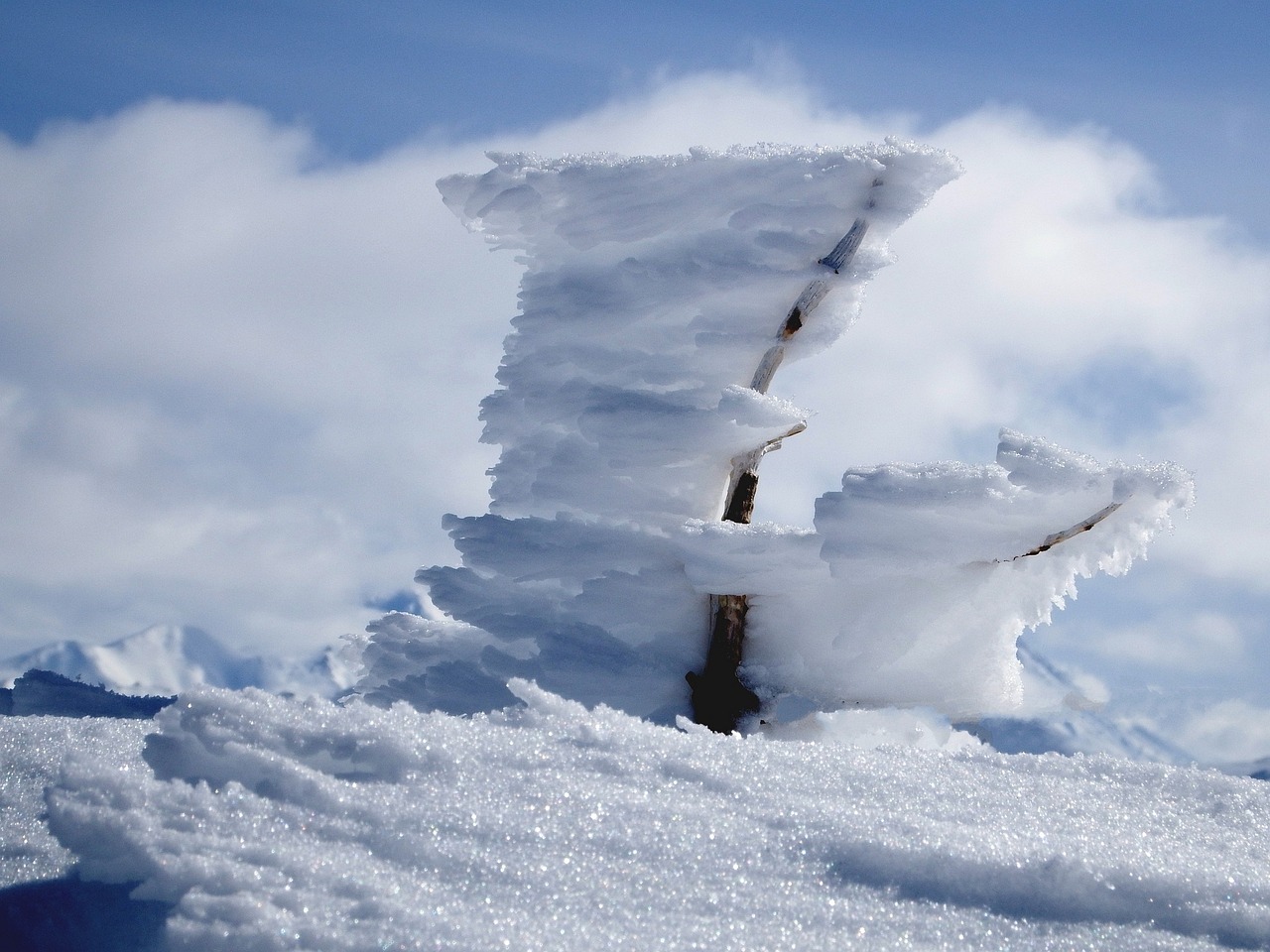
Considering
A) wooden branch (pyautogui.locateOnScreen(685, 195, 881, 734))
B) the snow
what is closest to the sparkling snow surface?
the snow

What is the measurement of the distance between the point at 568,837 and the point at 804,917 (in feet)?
1.94

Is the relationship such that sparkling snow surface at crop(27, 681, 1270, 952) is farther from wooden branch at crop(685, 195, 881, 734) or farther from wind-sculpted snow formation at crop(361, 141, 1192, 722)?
wooden branch at crop(685, 195, 881, 734)

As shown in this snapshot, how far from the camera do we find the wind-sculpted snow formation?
642cm

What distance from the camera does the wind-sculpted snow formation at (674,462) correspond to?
6.42 metres

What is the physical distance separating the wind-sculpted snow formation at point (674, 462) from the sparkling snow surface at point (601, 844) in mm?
3228

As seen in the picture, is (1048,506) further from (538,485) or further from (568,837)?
(568,837)

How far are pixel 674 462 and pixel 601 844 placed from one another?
4704mm

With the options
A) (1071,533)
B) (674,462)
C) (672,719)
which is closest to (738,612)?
(672,719)

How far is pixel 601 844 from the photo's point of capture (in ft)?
8.11

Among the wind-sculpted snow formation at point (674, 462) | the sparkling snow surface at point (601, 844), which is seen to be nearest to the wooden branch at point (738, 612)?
the wind-sculpted snow formation at point (674, 462)

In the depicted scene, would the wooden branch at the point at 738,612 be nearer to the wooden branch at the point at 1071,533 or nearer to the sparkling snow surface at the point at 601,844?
the wooden branch at the point at 1071,533

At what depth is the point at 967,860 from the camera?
8.12 feet

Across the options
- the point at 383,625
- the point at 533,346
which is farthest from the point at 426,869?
the point at 383,625

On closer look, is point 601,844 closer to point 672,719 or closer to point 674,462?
point 672,719
